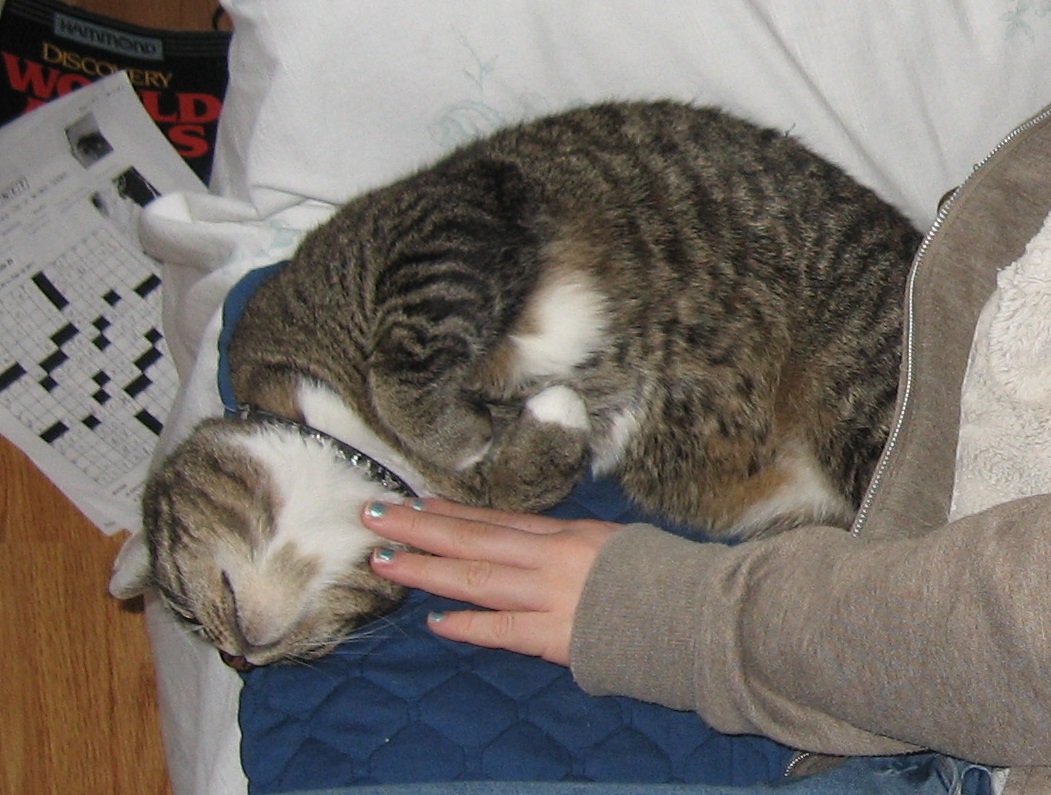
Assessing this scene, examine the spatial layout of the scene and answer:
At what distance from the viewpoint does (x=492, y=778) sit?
1.03 m

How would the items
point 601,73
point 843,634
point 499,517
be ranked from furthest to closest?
point 601,73
point 499,517
point 843,634

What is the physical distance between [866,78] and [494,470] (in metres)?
0.75

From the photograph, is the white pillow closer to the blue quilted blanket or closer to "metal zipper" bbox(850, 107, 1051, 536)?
"metal zipper" bbox(850, 107, 1051, 536)

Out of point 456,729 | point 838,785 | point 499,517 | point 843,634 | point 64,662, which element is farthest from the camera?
point 64,662

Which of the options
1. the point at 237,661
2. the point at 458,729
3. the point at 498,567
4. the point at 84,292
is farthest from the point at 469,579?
the point at 84,292

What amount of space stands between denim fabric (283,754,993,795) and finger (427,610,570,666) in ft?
0.53

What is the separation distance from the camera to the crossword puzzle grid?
1.66 m

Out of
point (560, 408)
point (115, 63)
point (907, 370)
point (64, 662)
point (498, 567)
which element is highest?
point (115, 63)

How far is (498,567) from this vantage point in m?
1.12

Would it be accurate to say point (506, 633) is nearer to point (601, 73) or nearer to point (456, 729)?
point (456, 729)

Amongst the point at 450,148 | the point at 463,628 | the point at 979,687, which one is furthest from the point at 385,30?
the point at 979,687

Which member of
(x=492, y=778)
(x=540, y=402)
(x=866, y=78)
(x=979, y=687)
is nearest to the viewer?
(x=979, y=687)

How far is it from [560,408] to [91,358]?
3.03 ft

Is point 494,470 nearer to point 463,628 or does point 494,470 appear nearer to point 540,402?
point 540,402
